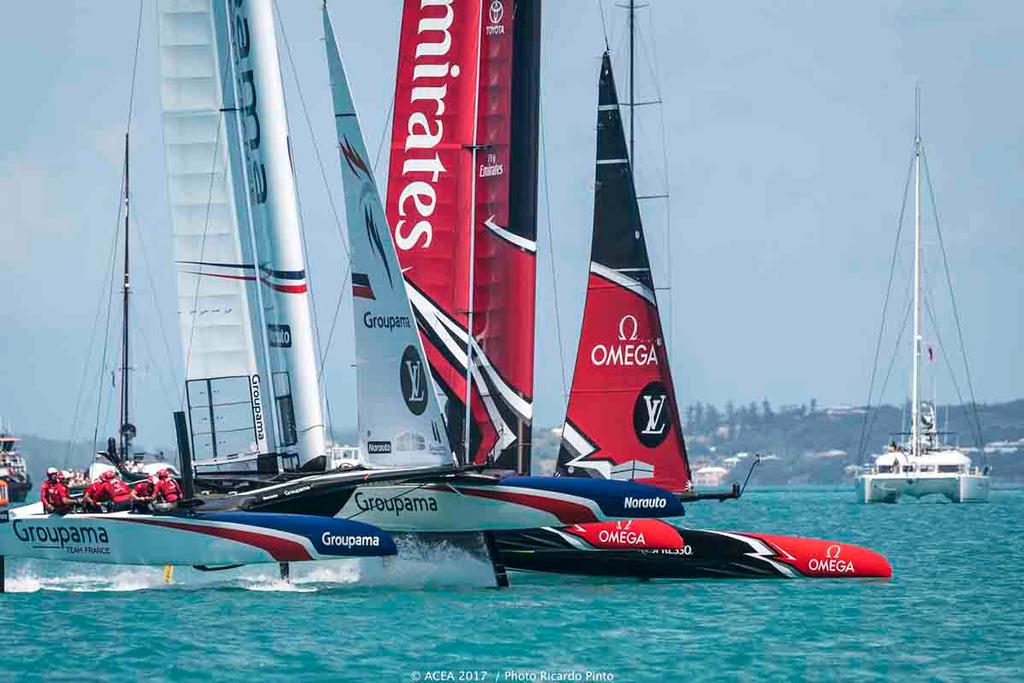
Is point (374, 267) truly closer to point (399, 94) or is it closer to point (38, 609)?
point (399, 94)

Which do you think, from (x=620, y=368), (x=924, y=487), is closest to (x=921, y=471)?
(x=924, y=487)

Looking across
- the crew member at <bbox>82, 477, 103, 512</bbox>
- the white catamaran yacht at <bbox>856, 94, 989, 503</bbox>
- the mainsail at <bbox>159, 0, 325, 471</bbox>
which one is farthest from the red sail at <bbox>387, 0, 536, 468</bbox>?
the white catamaran yacht at <bbox>856, 94, 989, 503</bbox>

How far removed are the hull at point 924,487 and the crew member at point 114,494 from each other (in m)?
44.0

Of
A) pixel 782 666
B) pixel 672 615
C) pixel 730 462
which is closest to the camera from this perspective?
pixel 782 666

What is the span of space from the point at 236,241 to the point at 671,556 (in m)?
6.41

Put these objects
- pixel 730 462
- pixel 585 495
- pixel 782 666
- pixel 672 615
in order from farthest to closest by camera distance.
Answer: pixel 730 462, pixel 585 495, pixel 672 615, pixel 782 666

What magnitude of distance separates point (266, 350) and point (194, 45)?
3748 millimetres

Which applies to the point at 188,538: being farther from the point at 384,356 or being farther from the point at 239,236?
the point at 239,236

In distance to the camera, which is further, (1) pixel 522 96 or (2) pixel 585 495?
(1) pixel 522 96

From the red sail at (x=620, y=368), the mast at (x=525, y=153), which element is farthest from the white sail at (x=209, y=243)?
the red sail at (x=620, y=368)

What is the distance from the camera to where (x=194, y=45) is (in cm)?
2180

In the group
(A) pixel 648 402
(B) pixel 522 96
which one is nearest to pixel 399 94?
(B) pixel 522 96

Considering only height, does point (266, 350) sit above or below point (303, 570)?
above

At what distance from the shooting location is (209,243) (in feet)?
71.1
